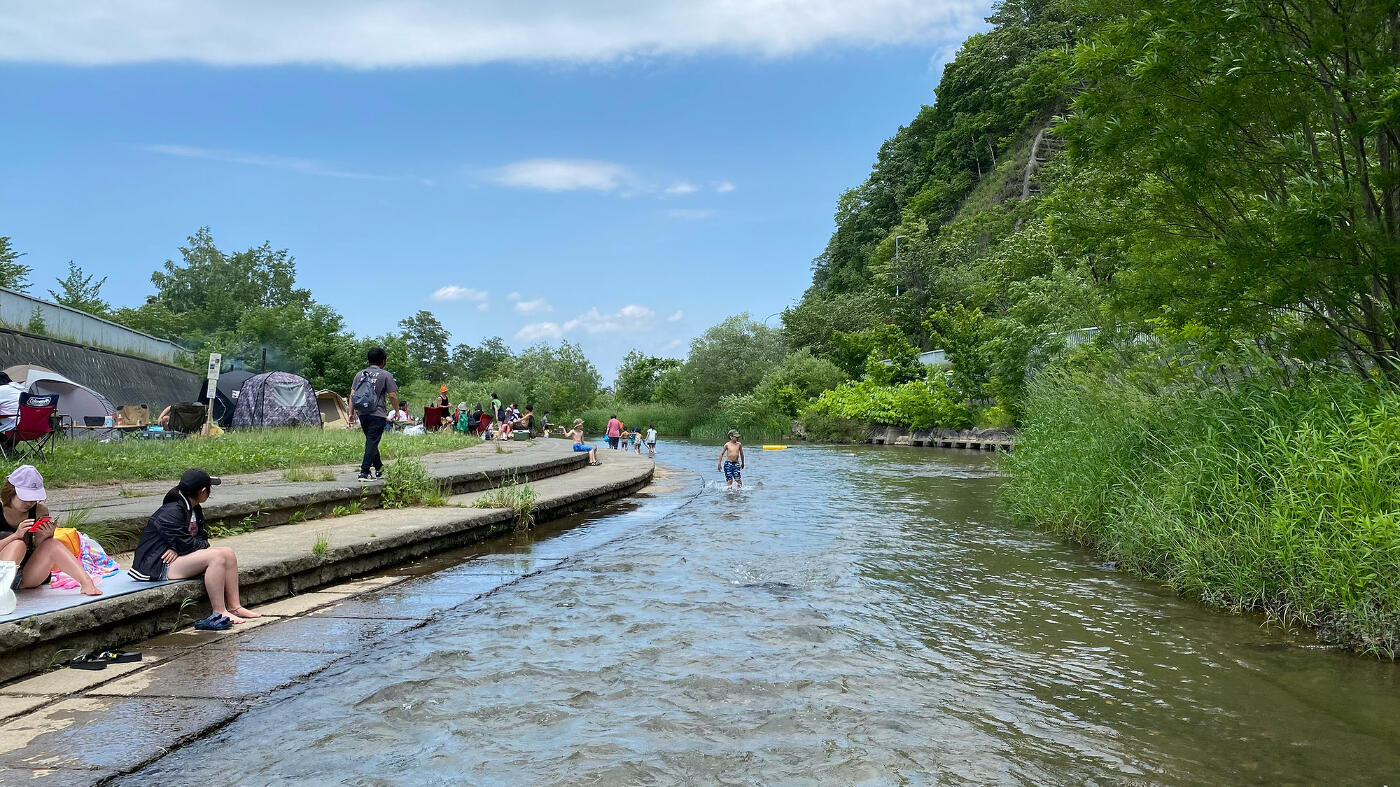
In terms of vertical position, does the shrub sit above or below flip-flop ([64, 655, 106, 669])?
above

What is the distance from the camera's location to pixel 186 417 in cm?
2023

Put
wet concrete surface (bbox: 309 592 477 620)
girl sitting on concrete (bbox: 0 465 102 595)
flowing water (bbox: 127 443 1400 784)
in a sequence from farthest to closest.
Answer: wet concrete surface (bbox: 309 592 477 620), girl sitting on concrete (bbox: 0 465 102 595), flowing water (bbox: 127 443 1400 784)

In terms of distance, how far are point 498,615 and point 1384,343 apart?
26.2 feet

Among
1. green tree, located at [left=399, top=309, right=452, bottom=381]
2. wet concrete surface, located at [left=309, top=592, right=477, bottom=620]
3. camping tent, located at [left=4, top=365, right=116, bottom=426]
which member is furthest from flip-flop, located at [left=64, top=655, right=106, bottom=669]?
green tree, located at [left=399, top=309, right=452, bottom=381]

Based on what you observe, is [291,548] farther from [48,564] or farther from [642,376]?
[642,376]

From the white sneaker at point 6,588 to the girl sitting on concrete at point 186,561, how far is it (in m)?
1.00

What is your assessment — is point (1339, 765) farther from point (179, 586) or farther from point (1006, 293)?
point (1006, 293)

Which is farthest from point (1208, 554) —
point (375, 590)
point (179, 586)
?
point (179, 586)

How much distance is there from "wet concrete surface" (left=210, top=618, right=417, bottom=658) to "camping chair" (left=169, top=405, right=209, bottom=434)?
663 inches

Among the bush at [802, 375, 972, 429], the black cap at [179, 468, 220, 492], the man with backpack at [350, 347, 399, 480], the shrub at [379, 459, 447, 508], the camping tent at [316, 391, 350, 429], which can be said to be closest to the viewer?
the black cap at [179, 468, 220, 492]

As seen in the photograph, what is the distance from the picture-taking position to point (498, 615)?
21.0 feet

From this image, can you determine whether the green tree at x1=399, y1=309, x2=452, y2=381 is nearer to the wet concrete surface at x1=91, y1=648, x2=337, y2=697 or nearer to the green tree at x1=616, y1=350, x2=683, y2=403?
the green tree at x1=616, y1=350, x2=683, y2=403

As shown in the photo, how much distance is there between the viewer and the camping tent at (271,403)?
28.1 m

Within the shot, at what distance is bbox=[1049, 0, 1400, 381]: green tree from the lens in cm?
731
